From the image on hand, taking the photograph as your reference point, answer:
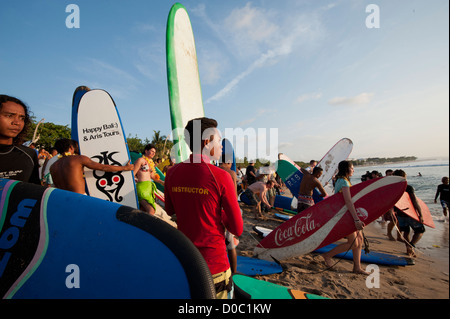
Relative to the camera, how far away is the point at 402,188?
364 cm

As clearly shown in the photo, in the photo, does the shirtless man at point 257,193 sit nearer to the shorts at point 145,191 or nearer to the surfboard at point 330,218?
the surfboard at point 330,218

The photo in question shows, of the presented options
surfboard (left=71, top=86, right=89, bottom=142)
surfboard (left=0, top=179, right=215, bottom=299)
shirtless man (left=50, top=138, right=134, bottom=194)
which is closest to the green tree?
surfboard (left=71, top=86, right=89, bottom=142)

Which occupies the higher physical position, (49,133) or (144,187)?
(49,133)

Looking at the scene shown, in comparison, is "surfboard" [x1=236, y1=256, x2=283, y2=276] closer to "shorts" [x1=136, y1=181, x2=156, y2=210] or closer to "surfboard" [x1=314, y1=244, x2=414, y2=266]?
"surfboard" [x1=314, y1=244, x2=414, y2=266]

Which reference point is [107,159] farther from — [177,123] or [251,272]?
[251,272]

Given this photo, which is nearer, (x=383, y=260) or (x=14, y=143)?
(x=14, y=143)

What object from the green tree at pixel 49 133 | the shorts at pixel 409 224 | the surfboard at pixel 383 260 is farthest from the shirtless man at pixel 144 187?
the green tree at pixel 49 133

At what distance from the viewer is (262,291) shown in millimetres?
2455

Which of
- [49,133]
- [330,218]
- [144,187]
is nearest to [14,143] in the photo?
[144,187]

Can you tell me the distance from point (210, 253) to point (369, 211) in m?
3.66

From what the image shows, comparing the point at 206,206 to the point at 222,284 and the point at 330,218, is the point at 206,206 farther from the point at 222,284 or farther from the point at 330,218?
the point at 330,218

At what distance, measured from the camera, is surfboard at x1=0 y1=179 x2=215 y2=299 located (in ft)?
2.94

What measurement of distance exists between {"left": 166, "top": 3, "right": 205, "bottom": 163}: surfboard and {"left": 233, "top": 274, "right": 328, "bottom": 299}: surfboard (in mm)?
1703

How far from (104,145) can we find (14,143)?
2.36 meters
